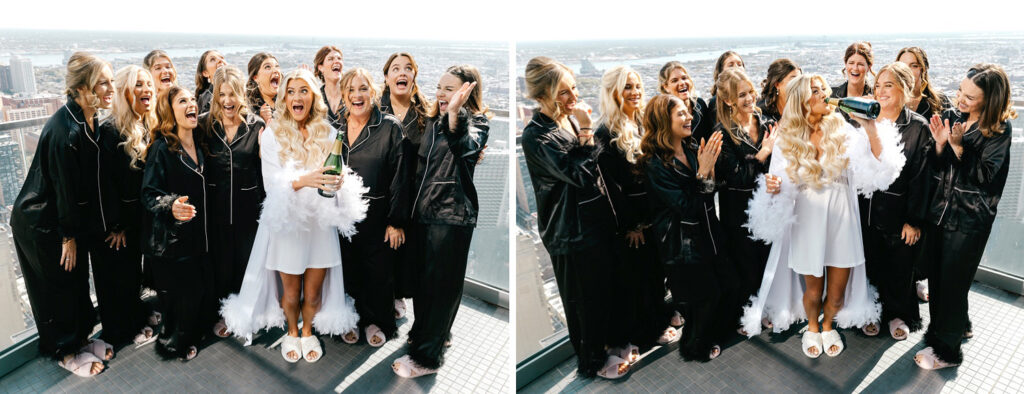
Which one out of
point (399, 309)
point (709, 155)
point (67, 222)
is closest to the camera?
point (709, 155)

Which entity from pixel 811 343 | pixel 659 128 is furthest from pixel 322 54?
pixel 811 343

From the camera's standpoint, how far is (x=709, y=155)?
4.04m

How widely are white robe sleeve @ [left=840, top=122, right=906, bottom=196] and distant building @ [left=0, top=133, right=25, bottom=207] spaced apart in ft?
15.3

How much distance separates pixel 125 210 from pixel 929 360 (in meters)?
4.76

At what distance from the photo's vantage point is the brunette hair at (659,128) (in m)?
4.04

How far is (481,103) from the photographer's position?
4.27m

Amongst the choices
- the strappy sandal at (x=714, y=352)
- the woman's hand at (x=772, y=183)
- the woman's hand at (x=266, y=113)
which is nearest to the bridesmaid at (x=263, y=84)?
the woman's hand at (x=266, y=113)

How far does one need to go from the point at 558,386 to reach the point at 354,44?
7.84 ft

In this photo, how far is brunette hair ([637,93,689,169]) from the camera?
4035 mm

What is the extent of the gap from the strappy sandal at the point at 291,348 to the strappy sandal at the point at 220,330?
396mm

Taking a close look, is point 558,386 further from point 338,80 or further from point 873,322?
point 338,80

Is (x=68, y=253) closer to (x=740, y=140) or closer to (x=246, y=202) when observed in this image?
(x=246, y=202)

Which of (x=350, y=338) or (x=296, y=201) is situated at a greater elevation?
(x=296, y=201)

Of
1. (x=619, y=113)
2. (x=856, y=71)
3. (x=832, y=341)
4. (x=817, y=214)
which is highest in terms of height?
(x=856, y=71)
